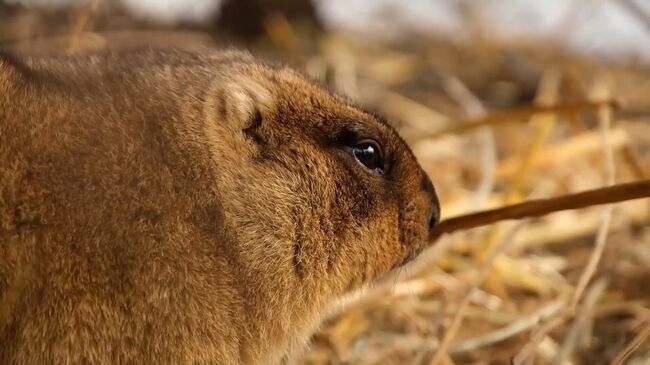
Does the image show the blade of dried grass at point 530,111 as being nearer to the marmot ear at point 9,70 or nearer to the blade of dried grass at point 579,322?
the blade of dried grass at point 579,322

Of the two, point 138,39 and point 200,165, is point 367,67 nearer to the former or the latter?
point 138,39

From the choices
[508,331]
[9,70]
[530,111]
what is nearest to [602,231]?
[508,331]

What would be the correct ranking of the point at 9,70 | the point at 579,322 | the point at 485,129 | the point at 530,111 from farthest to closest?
the point at 485,129, the point at 530,111, the point at 579,322, the point at 9,70

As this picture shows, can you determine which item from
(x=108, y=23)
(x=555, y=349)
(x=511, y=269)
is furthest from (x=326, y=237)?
(x=108, y=23)

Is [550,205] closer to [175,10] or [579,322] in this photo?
[579,322]

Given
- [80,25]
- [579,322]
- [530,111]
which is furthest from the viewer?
[80,25]

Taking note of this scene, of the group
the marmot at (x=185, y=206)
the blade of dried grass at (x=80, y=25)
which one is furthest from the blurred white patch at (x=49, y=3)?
the marmot at (x=185, y=206)
